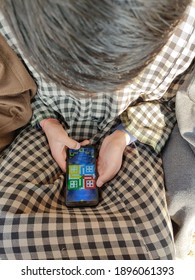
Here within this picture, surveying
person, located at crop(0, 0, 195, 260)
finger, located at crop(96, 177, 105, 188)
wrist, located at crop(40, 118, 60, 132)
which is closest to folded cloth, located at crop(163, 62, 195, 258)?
person, located at crop(0, 0, 195, 260)

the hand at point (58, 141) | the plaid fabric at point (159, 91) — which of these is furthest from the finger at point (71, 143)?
the plaid fabric at point (159, 91)

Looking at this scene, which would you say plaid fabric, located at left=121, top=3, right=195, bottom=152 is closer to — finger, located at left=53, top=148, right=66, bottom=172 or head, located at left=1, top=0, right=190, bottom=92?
finger, located at left=53, top=148, right=66, bottom=172

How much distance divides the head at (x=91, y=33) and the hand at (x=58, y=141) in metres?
0.32

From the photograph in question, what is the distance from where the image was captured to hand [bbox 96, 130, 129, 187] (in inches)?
28.4

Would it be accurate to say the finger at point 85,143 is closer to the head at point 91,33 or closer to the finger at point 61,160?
the finger at point 61,160

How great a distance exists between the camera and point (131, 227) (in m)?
0.67

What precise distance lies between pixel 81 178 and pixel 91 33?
412 mm

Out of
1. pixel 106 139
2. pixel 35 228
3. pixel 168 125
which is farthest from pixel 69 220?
pixel 168 125

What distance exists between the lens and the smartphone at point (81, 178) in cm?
71

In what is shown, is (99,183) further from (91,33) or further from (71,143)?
(91,33)

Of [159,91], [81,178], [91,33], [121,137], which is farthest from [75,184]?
[91,33]

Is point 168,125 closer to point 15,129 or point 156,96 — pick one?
point 156,96

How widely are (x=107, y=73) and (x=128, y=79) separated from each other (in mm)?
42

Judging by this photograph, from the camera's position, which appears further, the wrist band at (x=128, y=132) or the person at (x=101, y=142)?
the wrist band at (x=128, y=132)
